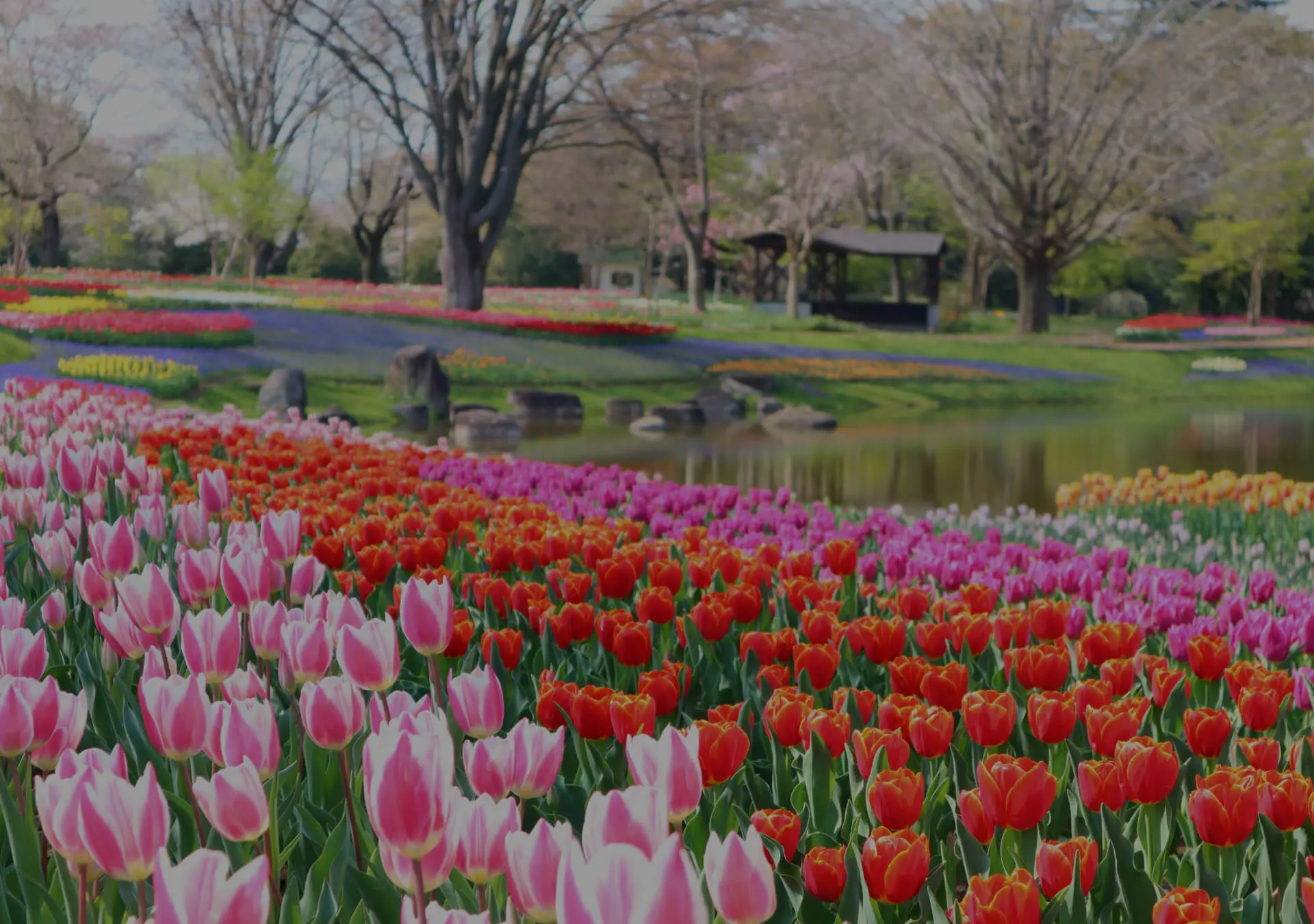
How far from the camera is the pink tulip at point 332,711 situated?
5.78ft

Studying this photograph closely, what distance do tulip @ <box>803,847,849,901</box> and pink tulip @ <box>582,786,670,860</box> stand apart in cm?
55

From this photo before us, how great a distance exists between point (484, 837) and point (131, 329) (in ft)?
66.3

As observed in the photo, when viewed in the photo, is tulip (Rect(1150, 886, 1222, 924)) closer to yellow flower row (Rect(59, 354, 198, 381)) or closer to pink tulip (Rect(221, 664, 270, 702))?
pink tulip (Rect(221, 664, 270, 702))

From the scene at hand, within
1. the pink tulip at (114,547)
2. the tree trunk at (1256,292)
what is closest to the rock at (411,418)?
the pink tulip at (114,547)

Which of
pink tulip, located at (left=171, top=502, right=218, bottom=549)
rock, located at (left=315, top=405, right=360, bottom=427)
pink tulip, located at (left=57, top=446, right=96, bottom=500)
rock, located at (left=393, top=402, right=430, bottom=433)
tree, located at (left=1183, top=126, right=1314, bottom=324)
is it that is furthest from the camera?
tree, located at (left=1183, top=126, right=1314, bottom=324)

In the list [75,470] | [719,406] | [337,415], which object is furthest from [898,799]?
[719,406]

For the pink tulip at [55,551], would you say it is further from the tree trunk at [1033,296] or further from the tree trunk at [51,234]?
the tree trunk at [51,234]

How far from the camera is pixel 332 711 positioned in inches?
69.6

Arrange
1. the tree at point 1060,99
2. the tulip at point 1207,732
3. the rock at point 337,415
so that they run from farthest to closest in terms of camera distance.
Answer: the tree at point 1060,99 < the rock at point 337,415 < the tulip at point 1207,732

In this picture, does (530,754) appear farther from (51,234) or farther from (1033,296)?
(51,234)

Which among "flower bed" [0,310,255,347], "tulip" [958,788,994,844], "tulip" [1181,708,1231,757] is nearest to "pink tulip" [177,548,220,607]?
"tulip" [958,788,994,844]

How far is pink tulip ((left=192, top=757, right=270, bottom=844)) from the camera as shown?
4.77ft

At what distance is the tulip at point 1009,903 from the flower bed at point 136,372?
16.4m

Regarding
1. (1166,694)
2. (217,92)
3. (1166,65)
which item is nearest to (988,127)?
(1166,65)
